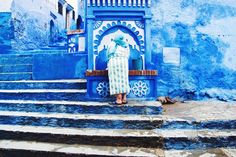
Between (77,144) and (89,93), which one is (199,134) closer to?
Answer: (77,144)

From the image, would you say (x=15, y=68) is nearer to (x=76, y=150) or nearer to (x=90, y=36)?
(x=90, y=36)

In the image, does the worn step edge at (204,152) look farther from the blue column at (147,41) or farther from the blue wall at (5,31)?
the blue wall at (5,31)

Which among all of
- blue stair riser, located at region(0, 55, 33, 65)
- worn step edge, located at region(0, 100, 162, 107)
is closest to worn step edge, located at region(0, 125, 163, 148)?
worn step edge, located at region(0, 100, 162, 107)

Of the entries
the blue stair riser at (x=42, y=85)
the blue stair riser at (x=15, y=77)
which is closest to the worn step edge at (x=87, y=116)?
the blue stair riser at (x=42, y=85)

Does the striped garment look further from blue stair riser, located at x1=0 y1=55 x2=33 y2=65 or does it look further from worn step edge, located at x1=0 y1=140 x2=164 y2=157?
blue stair riser, located at x1=0 y1=55 x2=33 y2=65

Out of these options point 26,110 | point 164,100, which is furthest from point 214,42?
point 26,110

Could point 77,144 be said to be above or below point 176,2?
below

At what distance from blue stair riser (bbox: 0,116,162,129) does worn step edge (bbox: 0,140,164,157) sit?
518 mm

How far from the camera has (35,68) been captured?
724 centimetres

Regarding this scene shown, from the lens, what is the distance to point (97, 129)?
4652 mm

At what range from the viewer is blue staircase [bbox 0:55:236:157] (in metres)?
4.15

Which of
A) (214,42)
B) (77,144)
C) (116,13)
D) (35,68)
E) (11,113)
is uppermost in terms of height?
(116,13)

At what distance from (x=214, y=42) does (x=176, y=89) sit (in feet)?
4.54

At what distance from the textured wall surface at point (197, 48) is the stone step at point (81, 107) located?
57.6 inches
